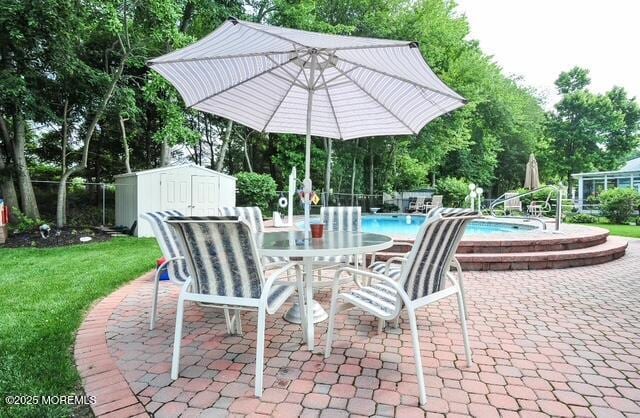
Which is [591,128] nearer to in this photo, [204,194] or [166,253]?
[204,194]

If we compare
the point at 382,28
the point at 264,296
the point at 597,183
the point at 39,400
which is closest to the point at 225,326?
the point at 264,296

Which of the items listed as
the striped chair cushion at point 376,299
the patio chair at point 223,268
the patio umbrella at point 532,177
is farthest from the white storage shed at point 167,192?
the patio umbrella at point 532,177

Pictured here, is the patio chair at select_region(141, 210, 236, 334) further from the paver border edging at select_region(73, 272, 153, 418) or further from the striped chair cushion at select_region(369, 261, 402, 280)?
the striped chair cushion at select_region(369, 261, 402, 280)

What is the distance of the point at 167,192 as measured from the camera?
1014 centimetres

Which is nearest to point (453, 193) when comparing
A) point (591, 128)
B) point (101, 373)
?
point (591, 128)

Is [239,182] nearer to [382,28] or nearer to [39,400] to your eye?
[382,28]

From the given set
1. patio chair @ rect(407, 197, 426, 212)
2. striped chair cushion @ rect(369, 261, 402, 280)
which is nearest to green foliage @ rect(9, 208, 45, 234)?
striped chair cushion @ rect(369, 261, 402, 280)

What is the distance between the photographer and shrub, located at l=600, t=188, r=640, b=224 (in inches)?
539

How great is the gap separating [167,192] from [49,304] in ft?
22.6

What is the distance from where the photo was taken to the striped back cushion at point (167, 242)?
3135 mm

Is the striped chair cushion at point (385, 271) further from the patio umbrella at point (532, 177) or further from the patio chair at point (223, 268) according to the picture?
the patio umbrella at point (532, 177)

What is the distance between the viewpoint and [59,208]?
9961 millimetres

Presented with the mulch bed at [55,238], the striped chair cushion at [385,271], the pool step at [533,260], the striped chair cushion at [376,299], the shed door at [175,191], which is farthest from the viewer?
the shed door at [175,191]

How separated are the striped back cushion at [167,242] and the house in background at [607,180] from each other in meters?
22.5
